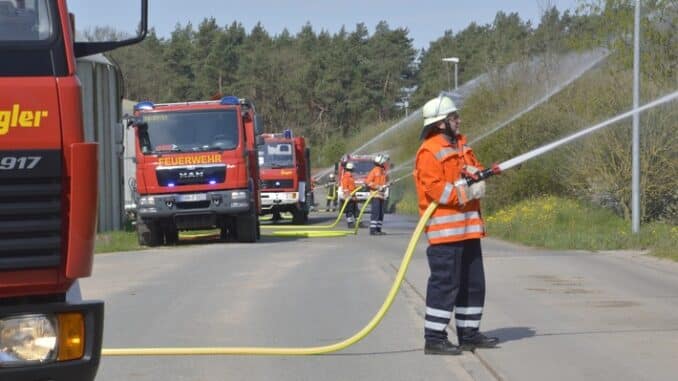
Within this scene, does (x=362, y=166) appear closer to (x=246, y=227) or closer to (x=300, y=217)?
(x=300, y=217)

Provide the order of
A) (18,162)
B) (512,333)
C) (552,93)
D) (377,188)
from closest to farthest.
A: (18,162)
(512,333)
(377,188)
(552,93)

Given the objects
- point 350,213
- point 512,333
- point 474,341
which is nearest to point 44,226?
point 474,341

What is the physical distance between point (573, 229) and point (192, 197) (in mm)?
7920

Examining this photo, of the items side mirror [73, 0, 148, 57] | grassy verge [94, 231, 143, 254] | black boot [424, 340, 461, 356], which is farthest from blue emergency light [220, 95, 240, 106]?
side mirror [73, 0, 148, 57]

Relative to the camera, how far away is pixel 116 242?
2400 cm

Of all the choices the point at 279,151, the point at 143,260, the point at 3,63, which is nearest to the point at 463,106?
the point at 279,151

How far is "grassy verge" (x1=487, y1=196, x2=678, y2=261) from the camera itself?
1903 centimetres

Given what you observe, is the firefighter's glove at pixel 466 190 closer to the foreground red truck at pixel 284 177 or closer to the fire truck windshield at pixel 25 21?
the fire truck windshield at pixel 25 21

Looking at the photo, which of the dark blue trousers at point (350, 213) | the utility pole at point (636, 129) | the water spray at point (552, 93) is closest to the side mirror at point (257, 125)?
the water spray at point (552, 93)

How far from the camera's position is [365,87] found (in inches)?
3177

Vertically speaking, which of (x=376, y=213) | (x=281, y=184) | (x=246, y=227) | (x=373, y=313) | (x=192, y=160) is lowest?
(x=373, y=313)

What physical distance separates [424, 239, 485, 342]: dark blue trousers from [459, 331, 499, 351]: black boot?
0.09 feet

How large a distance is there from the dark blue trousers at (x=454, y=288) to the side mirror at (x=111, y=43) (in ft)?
10.8

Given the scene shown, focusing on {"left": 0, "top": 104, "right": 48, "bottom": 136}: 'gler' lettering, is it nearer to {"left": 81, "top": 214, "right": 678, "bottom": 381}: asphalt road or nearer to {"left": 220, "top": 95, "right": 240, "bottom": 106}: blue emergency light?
{"left": 81, "top": 214, "right": 678, "bottom": 381}: asphalt road
